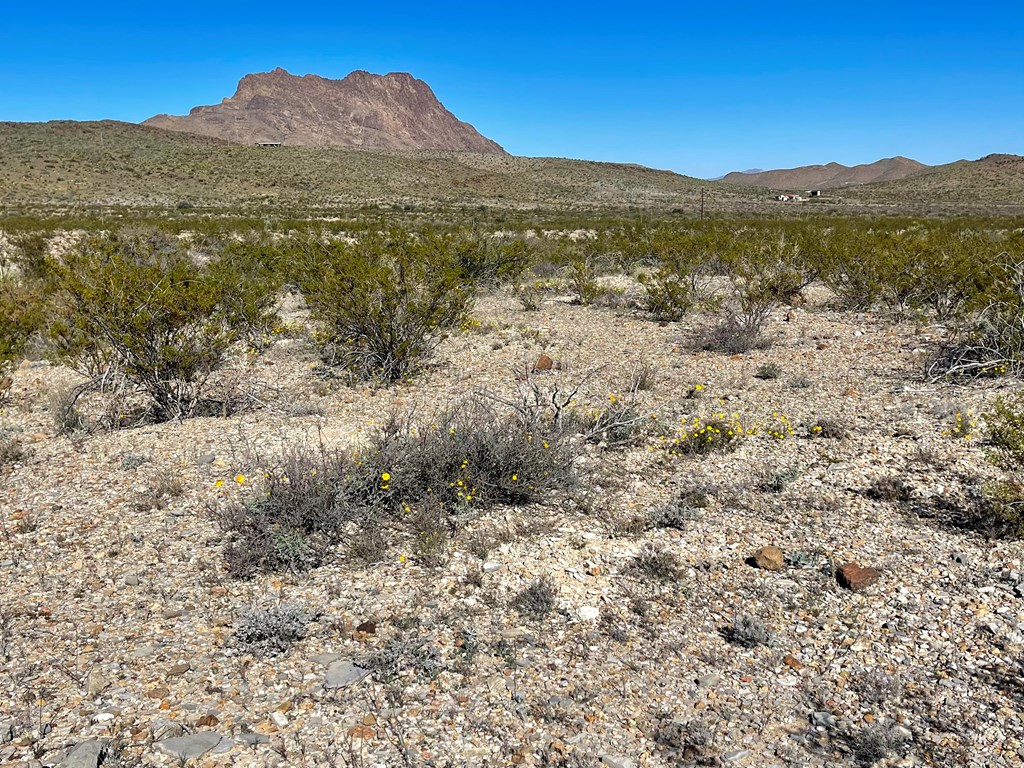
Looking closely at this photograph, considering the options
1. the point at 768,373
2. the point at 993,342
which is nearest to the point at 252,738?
the point at 768,373

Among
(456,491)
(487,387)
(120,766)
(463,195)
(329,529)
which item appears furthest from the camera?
(463,195)

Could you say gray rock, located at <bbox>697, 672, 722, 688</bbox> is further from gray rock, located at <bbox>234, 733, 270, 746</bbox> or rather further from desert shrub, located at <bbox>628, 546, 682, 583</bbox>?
gray rock, located at <bbox>234, 733, 270, 746</bbox>

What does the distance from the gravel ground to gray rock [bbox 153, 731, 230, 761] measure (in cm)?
1

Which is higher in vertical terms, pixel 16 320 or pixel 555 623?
pixel 16 320

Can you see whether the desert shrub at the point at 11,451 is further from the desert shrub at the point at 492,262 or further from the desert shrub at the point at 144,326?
the desert shrub at the point at 492,262

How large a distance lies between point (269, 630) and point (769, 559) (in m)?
3.03

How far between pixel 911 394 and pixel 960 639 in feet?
15.8

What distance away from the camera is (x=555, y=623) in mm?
3967

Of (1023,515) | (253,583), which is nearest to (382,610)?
(253,583)

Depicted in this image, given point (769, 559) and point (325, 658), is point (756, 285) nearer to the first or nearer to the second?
point (769, 559)

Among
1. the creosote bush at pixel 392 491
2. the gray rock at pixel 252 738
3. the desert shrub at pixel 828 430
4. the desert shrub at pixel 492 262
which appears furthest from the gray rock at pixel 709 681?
the desert shrub at pixel 492 262

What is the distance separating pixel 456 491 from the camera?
5391 mm

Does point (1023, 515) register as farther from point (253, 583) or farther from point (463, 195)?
point (463, 195)

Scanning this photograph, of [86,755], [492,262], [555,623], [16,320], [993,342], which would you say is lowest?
[555,623]
